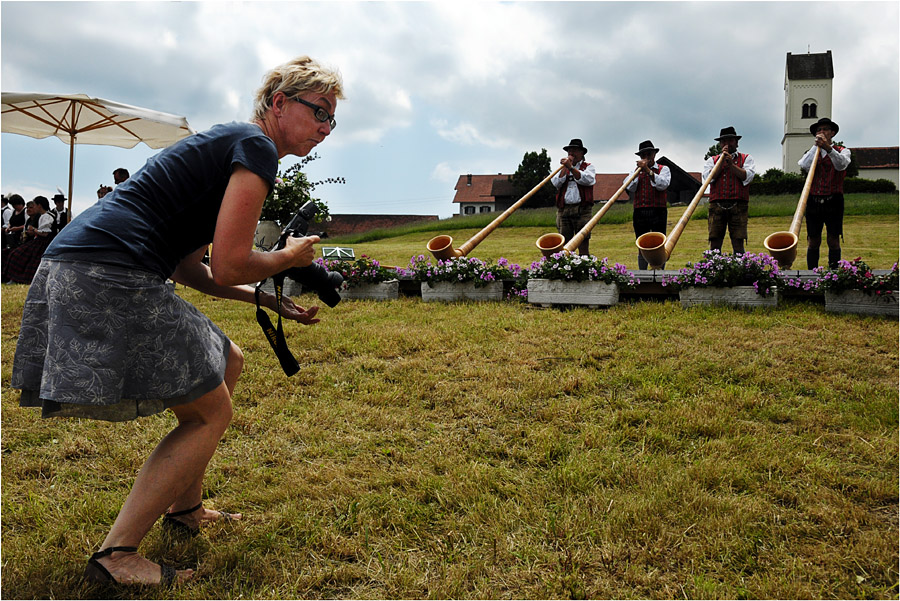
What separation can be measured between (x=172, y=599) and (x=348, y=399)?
6.51 ft

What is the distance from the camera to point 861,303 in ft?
19.8

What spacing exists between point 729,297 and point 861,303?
115 centimetres

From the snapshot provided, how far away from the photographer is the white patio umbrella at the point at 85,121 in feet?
26.2

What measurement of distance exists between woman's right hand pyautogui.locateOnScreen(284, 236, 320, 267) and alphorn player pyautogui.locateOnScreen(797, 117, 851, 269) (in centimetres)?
762

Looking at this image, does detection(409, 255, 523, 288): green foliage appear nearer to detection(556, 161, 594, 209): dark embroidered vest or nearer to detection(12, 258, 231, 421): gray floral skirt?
detection(556, 161, 594, 209): dark embroidered vest

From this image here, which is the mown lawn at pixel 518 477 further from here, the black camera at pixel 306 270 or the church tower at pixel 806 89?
the church tower at pixel 806 89

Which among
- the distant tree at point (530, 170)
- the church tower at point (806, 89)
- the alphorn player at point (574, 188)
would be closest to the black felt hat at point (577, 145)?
the alphorn player at point (574, 188)

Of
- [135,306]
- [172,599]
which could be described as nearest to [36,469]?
[172,599]

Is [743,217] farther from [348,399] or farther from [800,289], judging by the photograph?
[348,399]

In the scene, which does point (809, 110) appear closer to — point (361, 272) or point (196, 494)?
point (361, 272)

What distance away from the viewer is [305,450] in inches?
126

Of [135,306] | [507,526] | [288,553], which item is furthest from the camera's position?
[507,526]

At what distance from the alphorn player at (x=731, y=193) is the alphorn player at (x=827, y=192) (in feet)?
2.38

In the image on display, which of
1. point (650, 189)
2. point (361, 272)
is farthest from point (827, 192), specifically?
point (361, 272)
